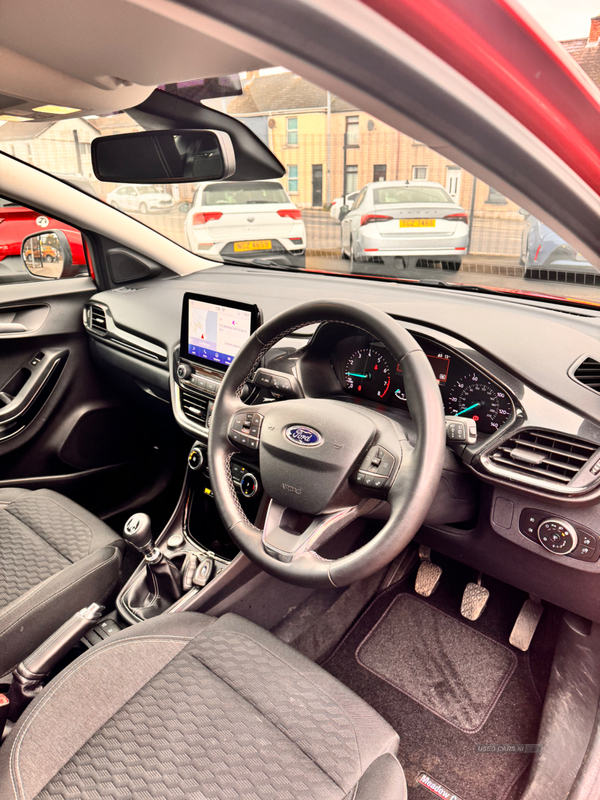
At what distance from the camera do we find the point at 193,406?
2.16 meters

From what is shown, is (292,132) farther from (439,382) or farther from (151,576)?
(151,576)

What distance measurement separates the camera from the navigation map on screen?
6.16 feet

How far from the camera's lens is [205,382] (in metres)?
2.05

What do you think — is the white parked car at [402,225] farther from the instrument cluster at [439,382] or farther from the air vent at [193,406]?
the air vent at [193,406]

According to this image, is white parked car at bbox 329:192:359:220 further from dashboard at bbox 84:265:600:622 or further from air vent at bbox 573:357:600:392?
air vent at bbox 573:357:600:392

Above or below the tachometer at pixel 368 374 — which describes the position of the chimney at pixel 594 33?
above

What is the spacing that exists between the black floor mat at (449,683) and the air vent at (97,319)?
1672 mm

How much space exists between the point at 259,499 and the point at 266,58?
5.15ft

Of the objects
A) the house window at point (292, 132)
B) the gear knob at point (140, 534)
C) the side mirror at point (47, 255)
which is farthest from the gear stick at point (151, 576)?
the side mirror at point (47, 255)

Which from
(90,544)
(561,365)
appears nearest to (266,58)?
(561,365)

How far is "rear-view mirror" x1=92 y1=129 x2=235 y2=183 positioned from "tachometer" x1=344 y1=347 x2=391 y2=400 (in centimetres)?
63

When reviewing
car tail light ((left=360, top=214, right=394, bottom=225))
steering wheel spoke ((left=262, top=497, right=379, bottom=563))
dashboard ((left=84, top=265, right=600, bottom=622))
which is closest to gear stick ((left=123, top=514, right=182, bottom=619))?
dashboard ((left=84, top=265, right=600, bottom=622))

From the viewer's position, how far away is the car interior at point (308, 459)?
0.45m

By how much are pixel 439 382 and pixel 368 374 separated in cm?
22
